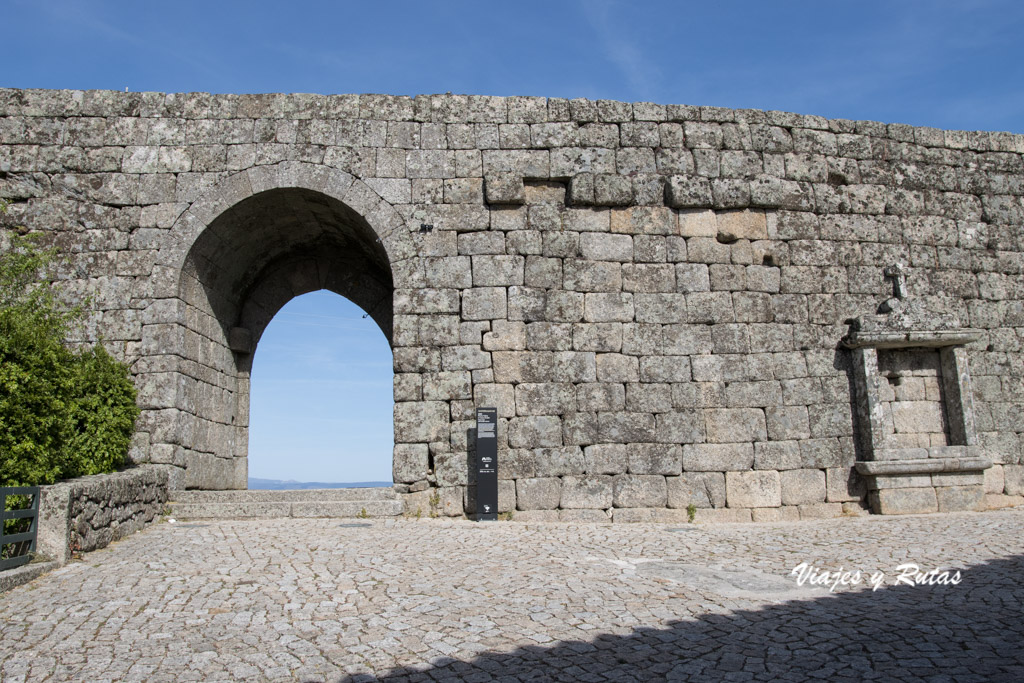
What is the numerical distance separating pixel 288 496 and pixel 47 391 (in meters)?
3.13

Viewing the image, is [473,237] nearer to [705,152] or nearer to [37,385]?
[705,152]

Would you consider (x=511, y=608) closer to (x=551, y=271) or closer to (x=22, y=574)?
(x=22, y=574)

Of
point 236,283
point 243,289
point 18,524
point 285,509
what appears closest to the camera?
point 18,524

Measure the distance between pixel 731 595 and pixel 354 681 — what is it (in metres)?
2.87

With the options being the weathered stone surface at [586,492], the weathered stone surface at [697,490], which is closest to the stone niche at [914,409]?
the weathered stone surface at [697,490]

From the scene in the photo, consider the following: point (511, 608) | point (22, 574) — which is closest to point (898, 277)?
point (511, 608)

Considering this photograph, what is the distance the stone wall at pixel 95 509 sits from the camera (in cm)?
597

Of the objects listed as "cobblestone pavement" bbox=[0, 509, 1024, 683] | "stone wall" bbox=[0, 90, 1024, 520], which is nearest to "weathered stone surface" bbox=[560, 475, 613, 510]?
"stone wall" bbox=[0, 90, 1024, 520]

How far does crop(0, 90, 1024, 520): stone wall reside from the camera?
8.57m

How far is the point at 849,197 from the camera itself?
973 cm

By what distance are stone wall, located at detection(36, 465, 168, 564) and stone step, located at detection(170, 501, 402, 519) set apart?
0.36 m

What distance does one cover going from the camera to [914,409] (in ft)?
30.2

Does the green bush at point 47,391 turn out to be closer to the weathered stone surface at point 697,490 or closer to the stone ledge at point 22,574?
the stone ledge at point 22,574

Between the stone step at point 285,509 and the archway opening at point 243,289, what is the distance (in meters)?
0.70
